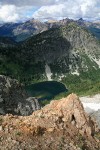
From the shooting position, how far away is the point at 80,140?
33.5m

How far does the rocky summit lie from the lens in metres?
30.1

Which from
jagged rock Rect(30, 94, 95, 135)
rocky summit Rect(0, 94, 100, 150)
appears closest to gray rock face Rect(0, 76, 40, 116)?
jagged rock Rect(30, 94, 95, 135)

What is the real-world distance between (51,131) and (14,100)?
150 ft

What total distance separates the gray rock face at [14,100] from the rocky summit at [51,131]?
3325 centimetres

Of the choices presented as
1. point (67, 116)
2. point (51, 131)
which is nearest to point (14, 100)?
point (67, 116)

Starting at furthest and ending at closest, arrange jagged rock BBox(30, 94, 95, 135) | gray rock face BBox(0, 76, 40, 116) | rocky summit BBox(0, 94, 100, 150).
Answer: gray rock face BBox(0, 76, 40, 116)
jagged rock BBox(30, 94, 95, 135)
rocky summit BBox(0, 94, 100, 150)

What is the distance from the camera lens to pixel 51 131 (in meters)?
32.5

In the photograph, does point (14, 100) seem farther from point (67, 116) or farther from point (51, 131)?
point (51, 131)

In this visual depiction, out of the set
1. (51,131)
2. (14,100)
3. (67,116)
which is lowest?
(14,100)

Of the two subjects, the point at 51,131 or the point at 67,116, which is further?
the point at 67,116

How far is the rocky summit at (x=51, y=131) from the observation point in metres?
30.1

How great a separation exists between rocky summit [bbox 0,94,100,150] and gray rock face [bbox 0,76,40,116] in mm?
33252

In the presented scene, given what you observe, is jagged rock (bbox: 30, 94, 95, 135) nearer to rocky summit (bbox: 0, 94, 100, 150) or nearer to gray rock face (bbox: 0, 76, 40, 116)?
rocky summit (bbox: 0, 94, 100, 150)

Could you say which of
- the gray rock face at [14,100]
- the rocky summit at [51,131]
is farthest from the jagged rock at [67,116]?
the gray rock face at [14,100]
